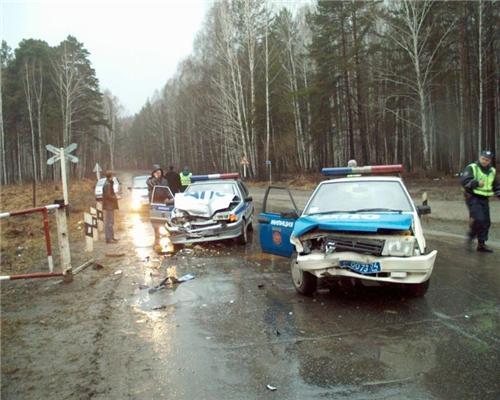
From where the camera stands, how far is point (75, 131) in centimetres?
4531

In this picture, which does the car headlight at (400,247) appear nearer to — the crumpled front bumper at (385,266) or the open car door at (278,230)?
the crumpled front bumper at (385,266)

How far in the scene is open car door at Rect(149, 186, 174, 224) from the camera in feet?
35.9

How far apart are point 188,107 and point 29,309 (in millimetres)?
52443

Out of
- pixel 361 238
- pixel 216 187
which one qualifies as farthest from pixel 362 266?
pixel 216 187

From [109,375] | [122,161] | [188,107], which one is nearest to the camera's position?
[109,375]

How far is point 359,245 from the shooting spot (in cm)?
521

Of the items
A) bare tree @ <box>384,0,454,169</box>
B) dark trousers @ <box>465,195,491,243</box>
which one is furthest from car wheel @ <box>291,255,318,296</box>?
bare tree @ <box>384,0,454,169</box>

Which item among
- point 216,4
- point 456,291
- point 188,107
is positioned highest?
point 216,4

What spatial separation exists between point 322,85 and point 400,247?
3017cm

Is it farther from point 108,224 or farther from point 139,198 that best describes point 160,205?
point 139,198

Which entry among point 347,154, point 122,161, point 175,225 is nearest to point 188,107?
point 347,154

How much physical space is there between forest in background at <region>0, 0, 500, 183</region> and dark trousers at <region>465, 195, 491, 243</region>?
1732cm

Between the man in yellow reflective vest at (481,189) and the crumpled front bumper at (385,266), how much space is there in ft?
13.3

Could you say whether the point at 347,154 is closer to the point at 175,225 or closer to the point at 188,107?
the point at 188,107
